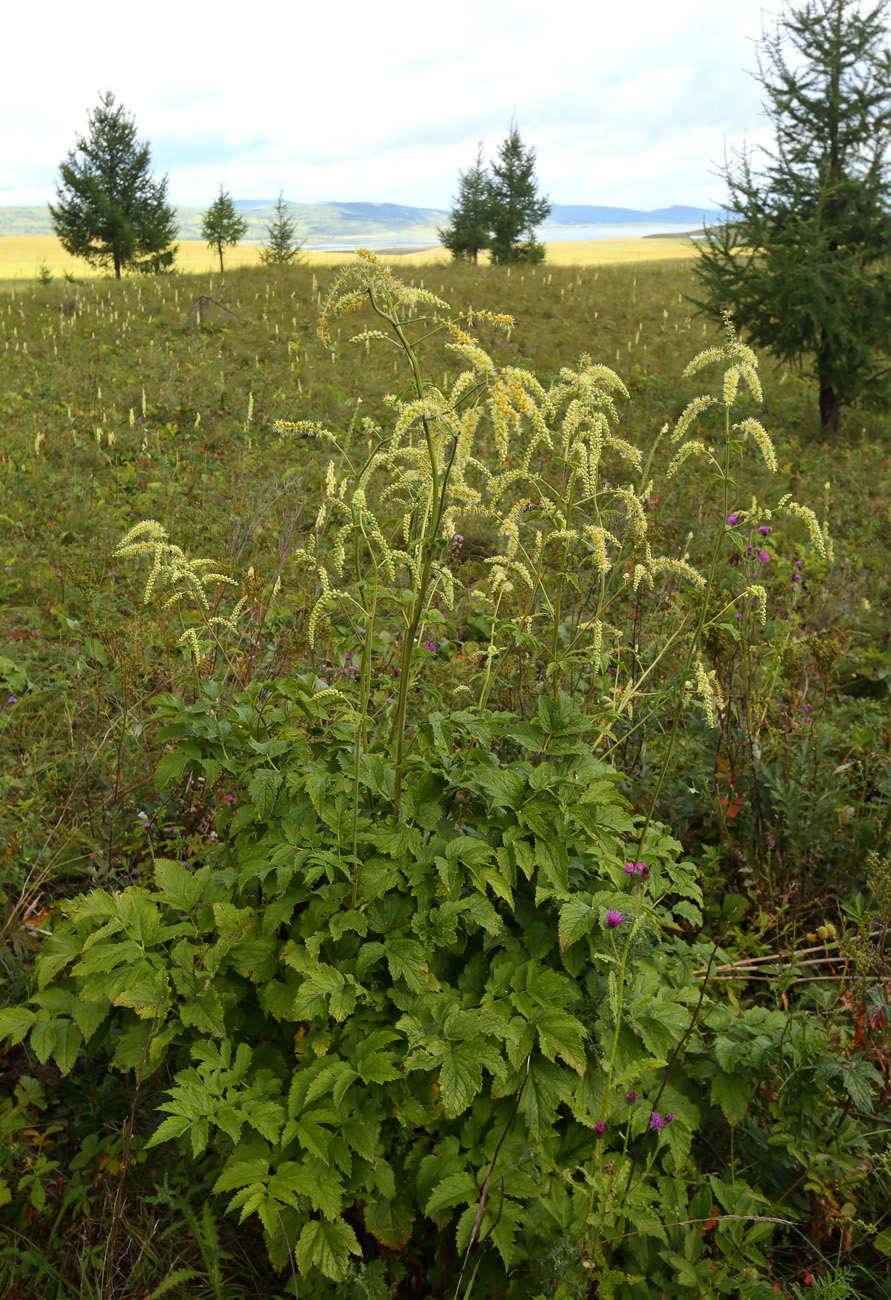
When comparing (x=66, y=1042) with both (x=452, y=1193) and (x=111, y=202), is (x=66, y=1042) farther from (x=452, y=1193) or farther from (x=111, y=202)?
(x=111, y=202)

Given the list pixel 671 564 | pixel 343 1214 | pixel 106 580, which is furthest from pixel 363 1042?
pixel 106 580

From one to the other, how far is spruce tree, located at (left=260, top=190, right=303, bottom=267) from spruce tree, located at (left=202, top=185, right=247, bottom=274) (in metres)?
1.03

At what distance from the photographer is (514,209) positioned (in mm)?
22672

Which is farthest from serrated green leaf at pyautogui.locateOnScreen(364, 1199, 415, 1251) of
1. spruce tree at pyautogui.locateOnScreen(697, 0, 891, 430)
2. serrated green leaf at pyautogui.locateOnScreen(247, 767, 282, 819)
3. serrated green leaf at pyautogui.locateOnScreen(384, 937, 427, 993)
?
spruce tree at pyautogui.locateOnScreen(697, 0, 891, 430)

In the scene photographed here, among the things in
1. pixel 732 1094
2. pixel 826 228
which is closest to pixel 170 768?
pixel 732 1094

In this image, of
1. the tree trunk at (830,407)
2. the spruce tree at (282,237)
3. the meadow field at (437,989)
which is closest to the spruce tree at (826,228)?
the tree trunk at (830,407)

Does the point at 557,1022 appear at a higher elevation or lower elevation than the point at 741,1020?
higher

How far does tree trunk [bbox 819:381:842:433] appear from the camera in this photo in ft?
38.4

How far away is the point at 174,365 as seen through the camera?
11633mm

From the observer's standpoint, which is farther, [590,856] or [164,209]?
[164,209]

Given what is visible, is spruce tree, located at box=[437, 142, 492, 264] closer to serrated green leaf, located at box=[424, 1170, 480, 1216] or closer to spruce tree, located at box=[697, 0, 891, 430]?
spruce tree, located at box=[697, 0, 891, 430]

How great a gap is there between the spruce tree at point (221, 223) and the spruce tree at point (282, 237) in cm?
103

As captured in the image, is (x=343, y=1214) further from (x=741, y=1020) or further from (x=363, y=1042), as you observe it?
(x=741, y=1020)

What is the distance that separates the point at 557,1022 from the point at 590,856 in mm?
548
